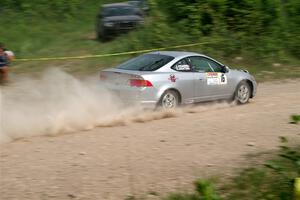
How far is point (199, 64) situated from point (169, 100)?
4.50 feet

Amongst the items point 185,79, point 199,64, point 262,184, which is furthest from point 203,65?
point 262,184

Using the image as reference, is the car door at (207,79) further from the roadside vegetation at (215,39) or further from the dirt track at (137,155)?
the roadside vegetation at (215,39)

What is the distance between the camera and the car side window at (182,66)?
43.0 ft

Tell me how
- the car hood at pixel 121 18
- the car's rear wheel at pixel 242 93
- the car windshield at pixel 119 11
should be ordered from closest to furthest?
the car's rear wheel at pixel 242 93 < the car hood at pixel 121 18 < the car windshield at pixel 119 11

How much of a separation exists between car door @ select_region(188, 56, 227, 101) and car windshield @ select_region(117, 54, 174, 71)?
0.68m

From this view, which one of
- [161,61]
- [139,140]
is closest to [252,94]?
[161,61]

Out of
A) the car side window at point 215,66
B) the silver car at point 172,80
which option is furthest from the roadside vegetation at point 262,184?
the car side window at point 215,66

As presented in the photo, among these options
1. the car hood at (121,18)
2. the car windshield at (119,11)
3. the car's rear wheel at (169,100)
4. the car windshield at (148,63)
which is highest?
the car windshield at (119,11)

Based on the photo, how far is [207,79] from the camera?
44.6 ft

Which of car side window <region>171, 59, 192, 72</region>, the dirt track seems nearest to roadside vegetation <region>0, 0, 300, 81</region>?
car side window <region>171, 59, 192, 72</region>

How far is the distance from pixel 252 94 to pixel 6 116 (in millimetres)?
6463

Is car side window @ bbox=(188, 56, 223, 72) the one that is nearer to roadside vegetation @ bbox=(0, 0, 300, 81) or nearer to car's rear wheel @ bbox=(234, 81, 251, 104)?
car's rear wheel @ bbox=(234, 81, 251, 104)

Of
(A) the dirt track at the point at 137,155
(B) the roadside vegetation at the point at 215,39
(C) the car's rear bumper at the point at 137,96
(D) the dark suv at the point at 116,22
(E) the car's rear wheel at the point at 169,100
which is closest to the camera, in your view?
(A) the dirt track at the point at 137,155

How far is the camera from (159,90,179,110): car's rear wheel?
12680 millimetres
